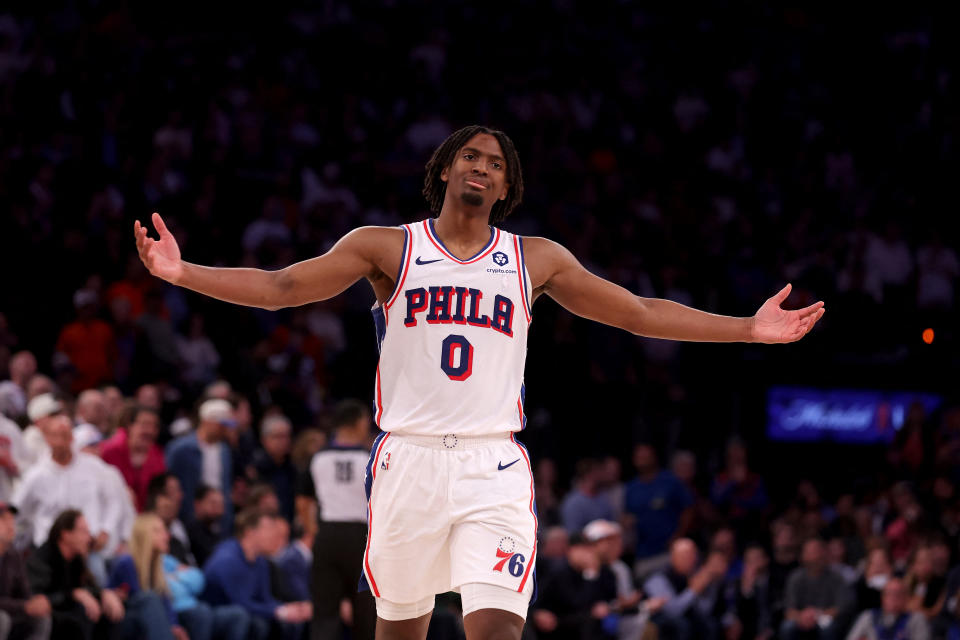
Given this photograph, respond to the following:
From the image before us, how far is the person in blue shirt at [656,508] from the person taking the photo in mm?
13617

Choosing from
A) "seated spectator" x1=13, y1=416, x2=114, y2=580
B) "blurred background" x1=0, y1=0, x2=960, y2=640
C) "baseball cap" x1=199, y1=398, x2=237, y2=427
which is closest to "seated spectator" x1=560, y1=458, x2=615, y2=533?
"blurred background" x1=0, y1=0, x2=960, y2=640

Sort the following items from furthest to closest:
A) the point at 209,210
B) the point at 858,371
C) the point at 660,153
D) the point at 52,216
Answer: the point at 660,153 → the point at 858,371 → the point at 209,210 → the point at 52,216

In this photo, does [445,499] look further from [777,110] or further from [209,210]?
[777,110]

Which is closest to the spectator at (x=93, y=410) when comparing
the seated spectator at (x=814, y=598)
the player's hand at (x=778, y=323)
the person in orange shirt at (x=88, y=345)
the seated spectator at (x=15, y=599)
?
the person in orange shirt at (x=88, y=345)

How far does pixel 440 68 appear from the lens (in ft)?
58.5

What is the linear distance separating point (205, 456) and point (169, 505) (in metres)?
0.86

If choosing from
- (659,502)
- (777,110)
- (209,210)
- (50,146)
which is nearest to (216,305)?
(209,210)

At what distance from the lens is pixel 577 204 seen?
16641 mm

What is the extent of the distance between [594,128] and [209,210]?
567 centimetres

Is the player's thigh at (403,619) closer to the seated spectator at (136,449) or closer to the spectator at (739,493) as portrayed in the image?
the seated spectator at (136,449)

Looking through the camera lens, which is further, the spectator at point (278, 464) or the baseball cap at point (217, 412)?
the spectator at point (278, 464)

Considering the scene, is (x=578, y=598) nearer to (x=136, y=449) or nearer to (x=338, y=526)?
(x=338, y=526)

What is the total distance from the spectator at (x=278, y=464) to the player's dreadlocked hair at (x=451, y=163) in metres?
6.43

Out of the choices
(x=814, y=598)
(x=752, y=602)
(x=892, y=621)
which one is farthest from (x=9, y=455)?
(x=892, y=621)
